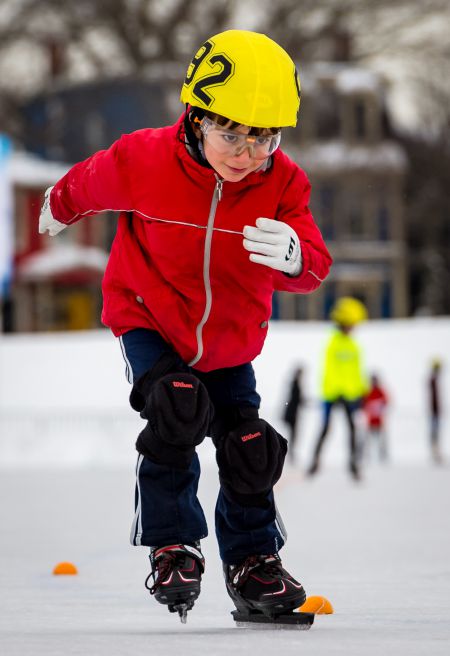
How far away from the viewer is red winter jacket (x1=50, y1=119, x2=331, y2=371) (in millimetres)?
3535

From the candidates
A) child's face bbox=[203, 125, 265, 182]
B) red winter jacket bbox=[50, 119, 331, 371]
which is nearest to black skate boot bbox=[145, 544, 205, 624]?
red winter jacket bbox=[50, 119, 331, 371]

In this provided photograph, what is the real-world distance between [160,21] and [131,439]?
13725 millimetres

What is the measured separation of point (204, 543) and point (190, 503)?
9.56ft

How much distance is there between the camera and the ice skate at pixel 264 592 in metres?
3.50

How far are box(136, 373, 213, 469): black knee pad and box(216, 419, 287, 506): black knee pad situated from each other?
12 centimetres

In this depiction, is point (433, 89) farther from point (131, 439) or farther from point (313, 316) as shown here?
point (131, 439)

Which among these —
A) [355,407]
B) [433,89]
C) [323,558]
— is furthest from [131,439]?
[433,89]

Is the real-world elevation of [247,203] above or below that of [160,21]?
below

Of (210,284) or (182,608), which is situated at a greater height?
(210,284)

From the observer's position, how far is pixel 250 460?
141 inches

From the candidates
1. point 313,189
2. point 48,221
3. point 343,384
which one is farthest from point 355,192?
point 48,221

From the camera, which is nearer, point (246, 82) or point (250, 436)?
point (246, 82)

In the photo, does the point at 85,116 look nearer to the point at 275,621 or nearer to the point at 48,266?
the point at 48,266

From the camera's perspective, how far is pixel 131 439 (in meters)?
17.2
